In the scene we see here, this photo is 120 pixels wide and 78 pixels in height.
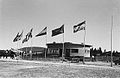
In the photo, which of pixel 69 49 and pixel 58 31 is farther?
pixel 69 49

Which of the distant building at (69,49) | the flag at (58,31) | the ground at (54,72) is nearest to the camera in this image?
the ground at (54,72)

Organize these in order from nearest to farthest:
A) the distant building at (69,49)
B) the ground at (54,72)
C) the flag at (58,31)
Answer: the ground at (54,72), the flag at (58,31), the distant building at (69,49)

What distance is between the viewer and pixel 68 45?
72625 millimetres

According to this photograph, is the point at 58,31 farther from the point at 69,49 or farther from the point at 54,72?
the point at 54,72

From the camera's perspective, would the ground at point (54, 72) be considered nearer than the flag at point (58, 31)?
Yes

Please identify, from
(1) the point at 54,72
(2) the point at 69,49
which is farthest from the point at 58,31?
(1) the point at 54,72

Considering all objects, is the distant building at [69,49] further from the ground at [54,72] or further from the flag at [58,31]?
the ground at [54,72]

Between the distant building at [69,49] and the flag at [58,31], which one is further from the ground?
the flag at [58,31]

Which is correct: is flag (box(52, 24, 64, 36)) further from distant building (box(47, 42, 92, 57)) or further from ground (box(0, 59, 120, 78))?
distant building (box(47, 42, 92, 57))

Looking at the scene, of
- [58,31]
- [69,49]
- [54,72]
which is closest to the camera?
[54,72]

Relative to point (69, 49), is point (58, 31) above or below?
above

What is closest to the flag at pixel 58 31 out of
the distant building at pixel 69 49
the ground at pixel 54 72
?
the ground at pixel 54 72

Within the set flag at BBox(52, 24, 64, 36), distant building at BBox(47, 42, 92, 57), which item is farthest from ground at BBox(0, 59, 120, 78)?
distant building at BBox(47, 42, 92, 57)

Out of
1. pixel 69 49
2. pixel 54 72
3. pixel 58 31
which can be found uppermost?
pixel 58 31
